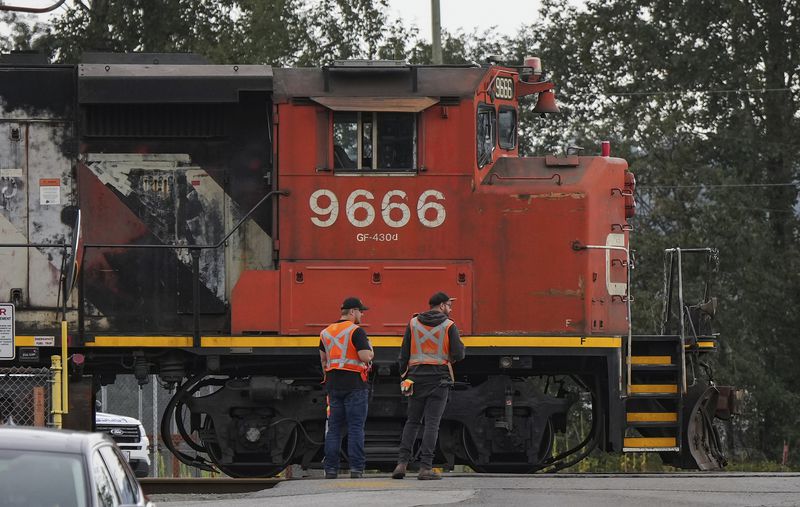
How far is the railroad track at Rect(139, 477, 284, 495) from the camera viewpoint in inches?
546

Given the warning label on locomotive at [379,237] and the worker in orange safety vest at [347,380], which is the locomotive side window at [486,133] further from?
the worker in orange safety vest at [347,380]

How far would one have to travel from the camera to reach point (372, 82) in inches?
594

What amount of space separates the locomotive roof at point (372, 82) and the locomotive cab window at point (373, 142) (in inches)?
9.2

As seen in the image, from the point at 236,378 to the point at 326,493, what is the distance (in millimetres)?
2939

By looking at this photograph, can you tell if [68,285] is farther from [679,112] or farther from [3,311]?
[679,112]

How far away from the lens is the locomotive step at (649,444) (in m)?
15.2

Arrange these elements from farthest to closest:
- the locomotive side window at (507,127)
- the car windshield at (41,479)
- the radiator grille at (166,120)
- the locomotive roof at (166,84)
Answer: the locomotive side window at (507,127) < the radiator grille at (166,120) < the locomotive roof at (166,84) < the car windshield at (41,479)

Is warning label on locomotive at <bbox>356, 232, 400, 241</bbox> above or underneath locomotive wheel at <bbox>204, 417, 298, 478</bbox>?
above

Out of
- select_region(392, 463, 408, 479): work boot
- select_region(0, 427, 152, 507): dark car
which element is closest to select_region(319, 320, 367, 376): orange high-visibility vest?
select_region(392, 463, 408, 479): work boot

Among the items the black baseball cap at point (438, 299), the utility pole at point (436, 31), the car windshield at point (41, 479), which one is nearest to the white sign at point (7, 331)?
the black baseball cap at point (438, 299)

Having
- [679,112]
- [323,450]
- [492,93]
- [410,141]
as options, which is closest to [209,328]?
[323,450]

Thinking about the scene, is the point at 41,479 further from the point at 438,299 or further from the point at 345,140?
the point at 345,140

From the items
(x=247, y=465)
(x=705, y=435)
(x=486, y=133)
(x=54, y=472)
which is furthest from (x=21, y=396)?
(x=54, y=472)

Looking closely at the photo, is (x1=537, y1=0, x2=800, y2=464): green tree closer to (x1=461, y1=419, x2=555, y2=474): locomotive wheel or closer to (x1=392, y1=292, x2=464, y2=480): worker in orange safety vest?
(x1=461, y1=419, x2=555, y2=474): locomotive wheel
